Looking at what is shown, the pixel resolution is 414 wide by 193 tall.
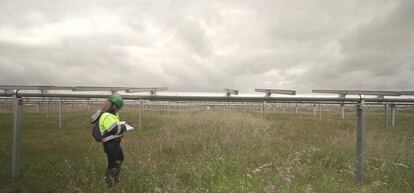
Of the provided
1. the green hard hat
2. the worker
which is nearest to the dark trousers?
the worker

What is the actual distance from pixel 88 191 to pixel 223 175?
2.12m

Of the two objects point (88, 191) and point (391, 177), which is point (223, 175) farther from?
point (391, 177)

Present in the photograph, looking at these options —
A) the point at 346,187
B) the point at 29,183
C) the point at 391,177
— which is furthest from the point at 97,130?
the point at 391,177

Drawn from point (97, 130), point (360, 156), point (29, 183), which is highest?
point (97, 130)

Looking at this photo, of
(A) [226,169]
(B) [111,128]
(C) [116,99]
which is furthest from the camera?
(A) [226,169]

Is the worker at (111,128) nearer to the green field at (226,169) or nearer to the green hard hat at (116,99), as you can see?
the green hard hat at (116,99)

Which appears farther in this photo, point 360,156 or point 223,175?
point 223,175

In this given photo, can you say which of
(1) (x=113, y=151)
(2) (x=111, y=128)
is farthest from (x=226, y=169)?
(2) (x=111, y=128)

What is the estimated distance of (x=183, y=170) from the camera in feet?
18.2

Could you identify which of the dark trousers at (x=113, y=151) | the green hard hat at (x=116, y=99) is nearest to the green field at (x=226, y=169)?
the dark trousers at (x=113, y=151)

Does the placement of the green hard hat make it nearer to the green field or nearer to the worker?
the worker

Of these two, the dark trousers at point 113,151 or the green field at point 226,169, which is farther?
the dark trousers at point 113,151

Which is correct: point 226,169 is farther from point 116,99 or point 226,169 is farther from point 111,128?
point 116,99

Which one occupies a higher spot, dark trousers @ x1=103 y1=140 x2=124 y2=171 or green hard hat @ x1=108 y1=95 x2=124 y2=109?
green hard hat @ x1=108 y1=95 x2=124 y2=109
